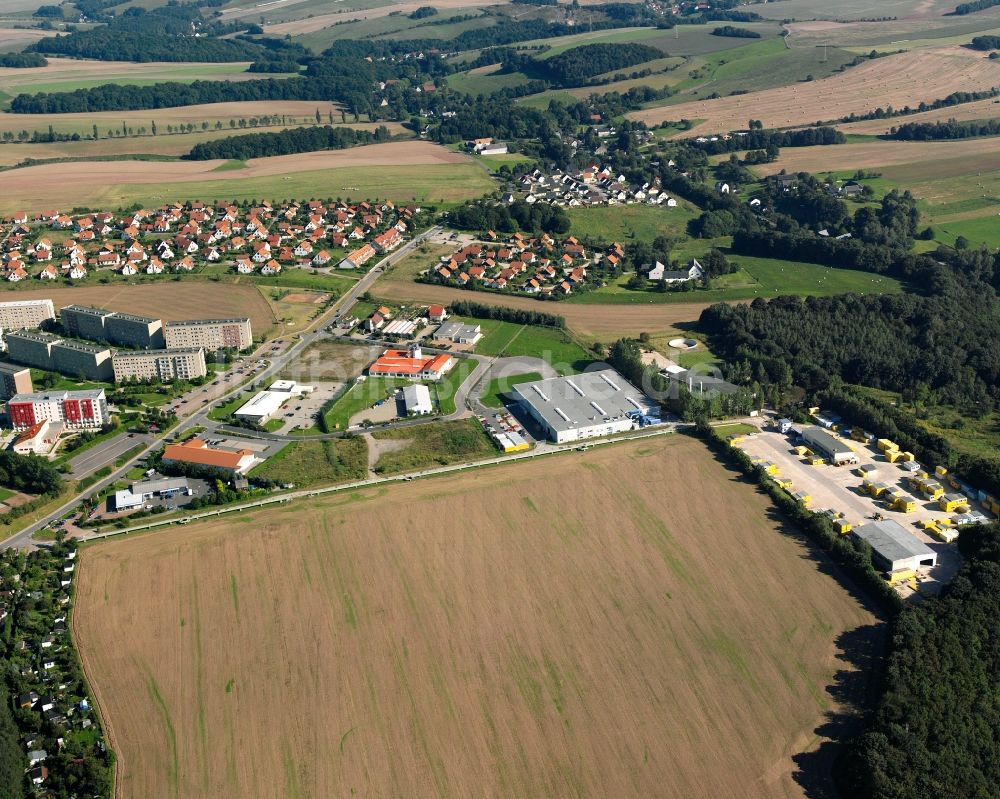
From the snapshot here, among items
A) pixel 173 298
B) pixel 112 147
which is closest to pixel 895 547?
pixel 173 298

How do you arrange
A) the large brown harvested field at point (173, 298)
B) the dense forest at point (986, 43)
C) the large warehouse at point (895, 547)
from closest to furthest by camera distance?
1. the large warehouse at point (895, 547)
2. the large brown harvested field at point (173, 298)
3. the dense forest at point (986, 43)

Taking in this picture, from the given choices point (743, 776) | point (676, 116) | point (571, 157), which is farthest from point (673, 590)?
point (676, 116)

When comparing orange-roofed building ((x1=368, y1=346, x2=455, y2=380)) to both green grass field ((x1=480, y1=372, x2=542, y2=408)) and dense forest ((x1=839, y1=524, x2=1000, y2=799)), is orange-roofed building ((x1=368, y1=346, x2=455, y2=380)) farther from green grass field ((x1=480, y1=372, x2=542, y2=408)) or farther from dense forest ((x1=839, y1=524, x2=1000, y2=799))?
dense forest ((x1=839, y1=524, x2=1000, y2=799))

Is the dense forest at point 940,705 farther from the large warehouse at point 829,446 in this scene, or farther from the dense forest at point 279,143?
the dense forest at point 279,143

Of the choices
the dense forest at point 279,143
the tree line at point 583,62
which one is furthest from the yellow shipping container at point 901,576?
the tree line at point 583,62

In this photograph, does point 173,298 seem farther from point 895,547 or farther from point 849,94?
point 849,94

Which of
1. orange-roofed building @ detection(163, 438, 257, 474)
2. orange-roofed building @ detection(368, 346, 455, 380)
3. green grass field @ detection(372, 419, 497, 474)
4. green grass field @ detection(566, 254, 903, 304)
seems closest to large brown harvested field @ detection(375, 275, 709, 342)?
green grass field @ detection(566, 254, 903, 304)
